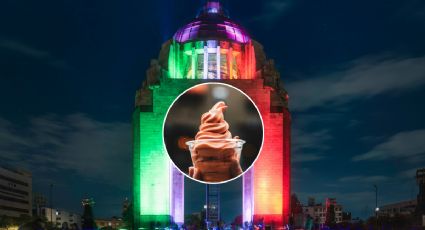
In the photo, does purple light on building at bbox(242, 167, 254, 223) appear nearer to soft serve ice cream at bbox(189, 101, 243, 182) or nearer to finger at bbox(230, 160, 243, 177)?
finger at bbox(230, 160, 243, 177)

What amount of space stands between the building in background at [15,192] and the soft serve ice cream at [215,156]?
48498mm

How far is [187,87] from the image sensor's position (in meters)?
44.8

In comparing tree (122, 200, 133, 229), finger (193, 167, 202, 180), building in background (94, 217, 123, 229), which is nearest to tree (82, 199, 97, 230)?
building in background (94, 217, 123, 229)

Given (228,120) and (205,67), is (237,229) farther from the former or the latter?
(205,67)

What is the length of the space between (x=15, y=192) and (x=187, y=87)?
5717cm

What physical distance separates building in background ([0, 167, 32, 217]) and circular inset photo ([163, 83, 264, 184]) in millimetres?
48045

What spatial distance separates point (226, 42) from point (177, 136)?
824 centimetres

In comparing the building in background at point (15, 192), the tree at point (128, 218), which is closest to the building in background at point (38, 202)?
the building in background at point (15, 192)

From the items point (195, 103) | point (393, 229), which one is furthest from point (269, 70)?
point (393, 229)

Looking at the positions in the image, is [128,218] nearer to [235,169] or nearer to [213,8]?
[235,169]

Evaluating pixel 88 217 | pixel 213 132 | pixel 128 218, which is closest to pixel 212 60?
pixel 213 132

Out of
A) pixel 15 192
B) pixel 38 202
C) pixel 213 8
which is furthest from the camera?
pixel 38 202

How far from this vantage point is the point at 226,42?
46.9m

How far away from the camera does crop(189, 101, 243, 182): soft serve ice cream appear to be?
43.3m
